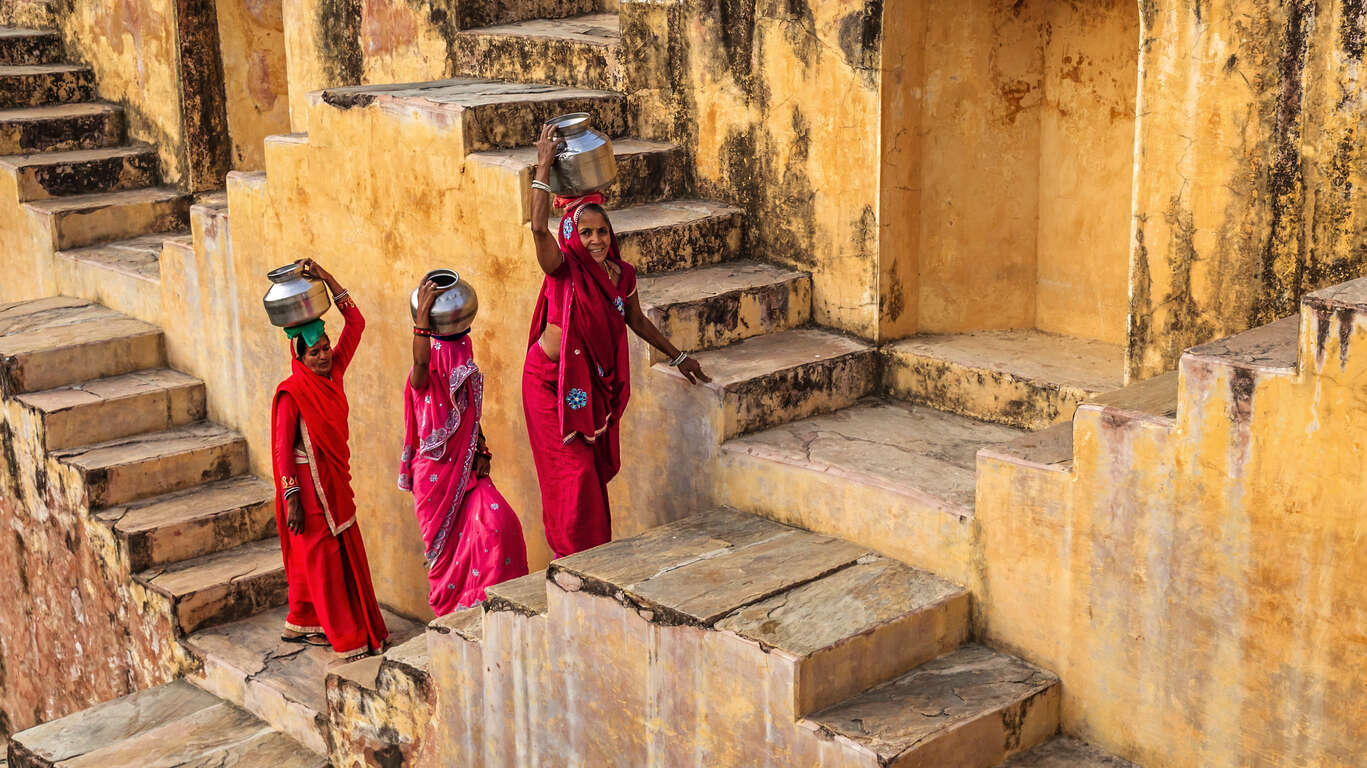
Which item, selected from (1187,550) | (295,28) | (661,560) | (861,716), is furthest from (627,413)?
(295,28)

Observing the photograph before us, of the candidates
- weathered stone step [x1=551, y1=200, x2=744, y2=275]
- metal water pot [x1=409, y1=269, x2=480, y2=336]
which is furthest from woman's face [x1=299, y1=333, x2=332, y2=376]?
weathered stone step [x1=551, y1=200, x2=744, y2=275]

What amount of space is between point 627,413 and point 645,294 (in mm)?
456

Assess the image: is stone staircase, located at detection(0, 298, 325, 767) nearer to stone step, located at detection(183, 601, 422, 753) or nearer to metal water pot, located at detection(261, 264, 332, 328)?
stone step, located at detection(183, 601, 422, 753)

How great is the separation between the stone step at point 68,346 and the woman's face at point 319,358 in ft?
7.96

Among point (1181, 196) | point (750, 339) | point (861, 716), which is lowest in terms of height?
point (861, 716)

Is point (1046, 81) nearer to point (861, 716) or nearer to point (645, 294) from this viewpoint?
point (645, 294)

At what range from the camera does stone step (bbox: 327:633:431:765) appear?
559 cm

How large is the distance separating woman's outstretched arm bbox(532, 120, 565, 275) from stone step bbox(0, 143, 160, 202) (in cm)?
512

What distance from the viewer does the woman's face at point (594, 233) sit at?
5285mm

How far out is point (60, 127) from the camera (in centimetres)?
967

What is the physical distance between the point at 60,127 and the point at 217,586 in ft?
13.3

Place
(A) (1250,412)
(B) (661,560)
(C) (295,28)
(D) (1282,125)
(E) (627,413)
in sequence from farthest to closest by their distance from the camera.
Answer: (C) (295,28), (E) (627,413), (B) (661,560), (D) (1282,125), (A) (1250,412)

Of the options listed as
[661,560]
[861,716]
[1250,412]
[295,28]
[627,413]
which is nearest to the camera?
[1250,412]

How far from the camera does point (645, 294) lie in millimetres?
5840
